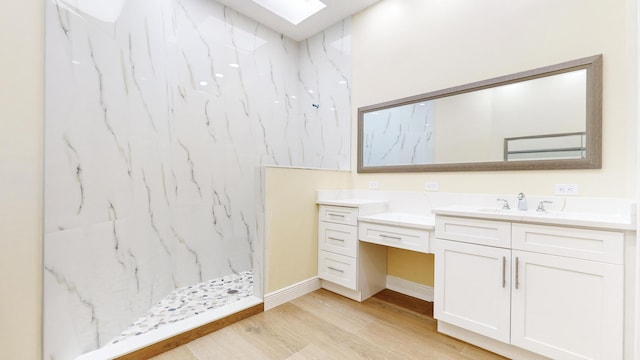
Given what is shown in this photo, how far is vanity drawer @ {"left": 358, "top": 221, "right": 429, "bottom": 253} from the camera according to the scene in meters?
2.04

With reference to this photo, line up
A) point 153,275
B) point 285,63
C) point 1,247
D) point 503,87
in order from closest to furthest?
point 1,247 < point 503,87 < point 153,275 < point 285,63

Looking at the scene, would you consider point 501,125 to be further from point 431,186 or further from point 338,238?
point 338,238

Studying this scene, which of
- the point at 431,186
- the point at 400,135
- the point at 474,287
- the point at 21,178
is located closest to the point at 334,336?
the point at 474,287

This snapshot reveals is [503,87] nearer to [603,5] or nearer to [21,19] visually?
[603,5]

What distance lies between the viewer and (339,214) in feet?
8.30

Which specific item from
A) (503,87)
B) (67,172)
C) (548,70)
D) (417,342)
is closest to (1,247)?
(67,172)

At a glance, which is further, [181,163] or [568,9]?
[181,163]

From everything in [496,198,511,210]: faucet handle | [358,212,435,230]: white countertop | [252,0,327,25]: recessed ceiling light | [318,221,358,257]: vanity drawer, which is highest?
[252,0,327,25]: recessed ceiling light

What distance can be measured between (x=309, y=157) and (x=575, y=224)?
9.11 ft

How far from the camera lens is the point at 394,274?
2676 mm

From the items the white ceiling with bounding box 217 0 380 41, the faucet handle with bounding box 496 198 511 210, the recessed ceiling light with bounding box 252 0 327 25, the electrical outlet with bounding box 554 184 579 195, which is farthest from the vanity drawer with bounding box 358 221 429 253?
the recessed ceiling light with bounding box 252 0 327 25

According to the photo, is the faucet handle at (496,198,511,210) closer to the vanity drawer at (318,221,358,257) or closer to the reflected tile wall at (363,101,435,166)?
the reflected tile wall at (363,101,435,166)

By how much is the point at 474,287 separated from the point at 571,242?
23.1 inches

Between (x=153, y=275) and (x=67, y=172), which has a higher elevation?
(x=67, y=172)
